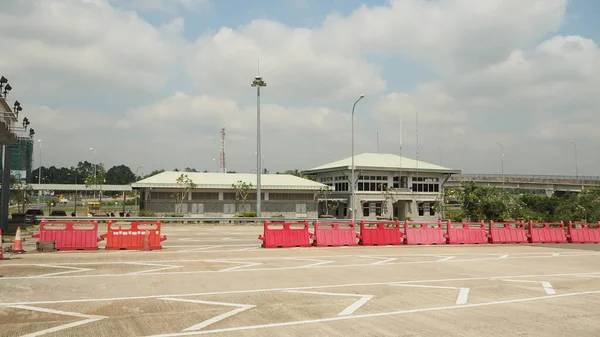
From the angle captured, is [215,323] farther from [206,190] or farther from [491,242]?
[206,190]

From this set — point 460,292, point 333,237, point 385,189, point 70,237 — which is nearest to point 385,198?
point 385,189

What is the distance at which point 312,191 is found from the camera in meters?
64.1

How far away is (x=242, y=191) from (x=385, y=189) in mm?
22458

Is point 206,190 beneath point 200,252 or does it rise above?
above

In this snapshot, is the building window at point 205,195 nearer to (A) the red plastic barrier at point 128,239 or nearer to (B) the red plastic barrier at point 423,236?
(B) the red plastic barrier at point 423,236

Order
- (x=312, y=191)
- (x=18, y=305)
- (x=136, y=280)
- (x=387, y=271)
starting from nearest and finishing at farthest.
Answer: (x=18, y=305)
(x=136, y=280)
(x=387, y=271)
(x=312, y=191)

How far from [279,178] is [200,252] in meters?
47.6

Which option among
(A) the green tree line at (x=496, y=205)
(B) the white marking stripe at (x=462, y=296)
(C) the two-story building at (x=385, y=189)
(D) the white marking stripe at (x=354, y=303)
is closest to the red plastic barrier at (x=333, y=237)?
(B) the white marking stripe at (x=462, y=296)

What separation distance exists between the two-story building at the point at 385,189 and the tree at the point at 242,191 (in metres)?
12.0

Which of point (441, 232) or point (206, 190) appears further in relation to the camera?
point (206, 190)

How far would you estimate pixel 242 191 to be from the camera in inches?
2354

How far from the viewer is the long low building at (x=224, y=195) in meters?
57.6

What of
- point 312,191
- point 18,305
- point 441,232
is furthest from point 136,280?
point 312,191

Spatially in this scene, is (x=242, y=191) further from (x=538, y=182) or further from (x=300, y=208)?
(x=538, y=182)
